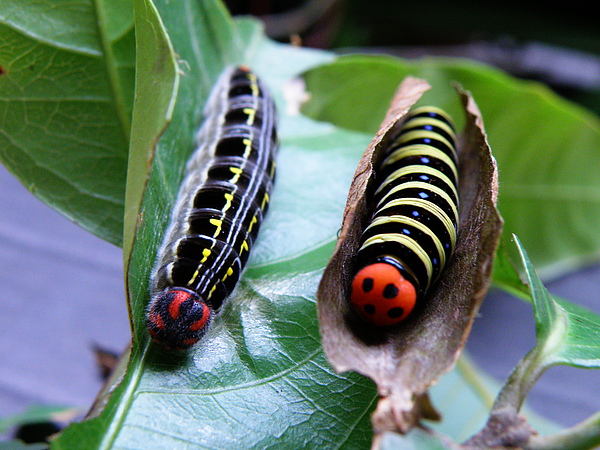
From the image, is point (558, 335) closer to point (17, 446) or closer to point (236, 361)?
point (236, 361)

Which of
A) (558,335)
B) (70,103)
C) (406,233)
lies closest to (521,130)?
(406,233)

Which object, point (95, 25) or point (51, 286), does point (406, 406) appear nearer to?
point (95, 25)

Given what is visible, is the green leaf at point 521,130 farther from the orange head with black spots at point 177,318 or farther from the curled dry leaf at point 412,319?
the orange head with black spots at point 177,318

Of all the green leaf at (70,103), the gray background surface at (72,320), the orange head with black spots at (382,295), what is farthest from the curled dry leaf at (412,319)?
the gray background surface at (72,320)

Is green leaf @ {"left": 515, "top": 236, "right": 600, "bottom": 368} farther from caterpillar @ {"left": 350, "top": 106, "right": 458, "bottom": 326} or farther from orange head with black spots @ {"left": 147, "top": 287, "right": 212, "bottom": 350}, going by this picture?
orange head with black spots @ {"left": 147, "top": 287, "right": 212, "bottom": 350}

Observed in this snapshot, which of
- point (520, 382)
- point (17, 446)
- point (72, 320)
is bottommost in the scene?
point (72, 320)

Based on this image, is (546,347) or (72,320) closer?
(546,347)
